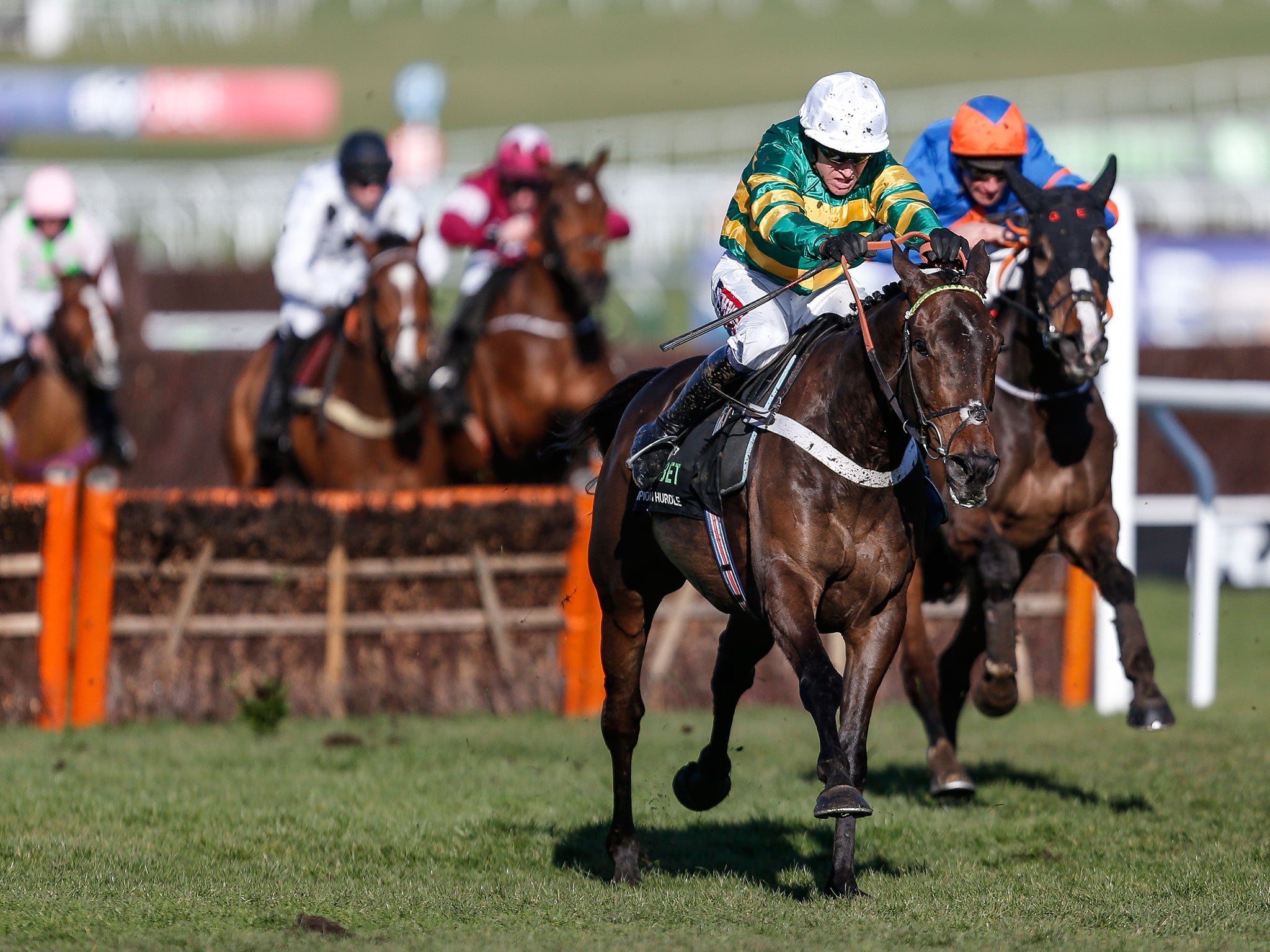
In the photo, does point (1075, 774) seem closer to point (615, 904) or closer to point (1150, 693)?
point (1150, 693)

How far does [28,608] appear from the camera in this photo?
27.1 ft

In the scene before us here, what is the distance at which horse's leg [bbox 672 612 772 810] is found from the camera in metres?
5.50

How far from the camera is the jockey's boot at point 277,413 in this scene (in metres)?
9.72

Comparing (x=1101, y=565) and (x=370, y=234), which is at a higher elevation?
(x=370, y=234)

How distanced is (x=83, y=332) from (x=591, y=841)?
5.83 metres

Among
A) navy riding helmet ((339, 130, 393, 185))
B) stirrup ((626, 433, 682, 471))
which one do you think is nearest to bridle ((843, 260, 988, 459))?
stirrup ((626, 433, 682, 471))

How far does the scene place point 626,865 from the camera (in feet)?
17.7

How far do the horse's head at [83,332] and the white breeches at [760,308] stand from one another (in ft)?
19.3

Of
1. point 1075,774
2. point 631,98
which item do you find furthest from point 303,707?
point 631,98

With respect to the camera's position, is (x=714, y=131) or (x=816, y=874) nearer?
(x=816, y=874)

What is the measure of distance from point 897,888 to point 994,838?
40.1 inches

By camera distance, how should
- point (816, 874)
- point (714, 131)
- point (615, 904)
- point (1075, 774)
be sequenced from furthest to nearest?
point (714, 131) < point (1075, 774) < point (816, 874) < point (615, 904)

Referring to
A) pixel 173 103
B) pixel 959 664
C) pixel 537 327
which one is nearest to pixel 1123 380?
pixel 959 664

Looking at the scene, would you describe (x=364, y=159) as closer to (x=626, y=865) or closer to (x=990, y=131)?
(x=990, y=131)
